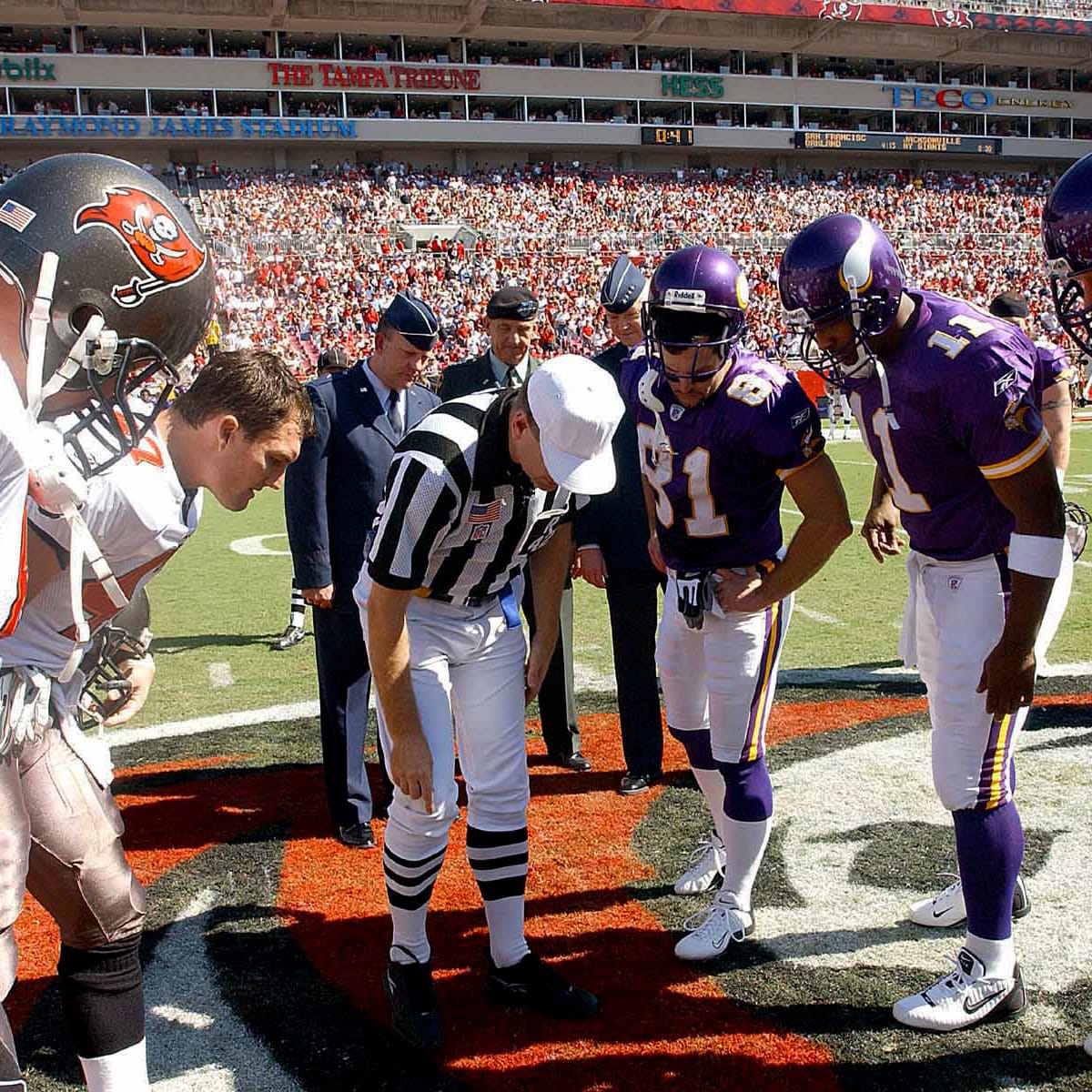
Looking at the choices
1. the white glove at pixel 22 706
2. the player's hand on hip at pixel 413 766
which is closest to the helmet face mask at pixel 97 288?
the white glove at pixel 22 706

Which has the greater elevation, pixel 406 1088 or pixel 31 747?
pixel 31 747

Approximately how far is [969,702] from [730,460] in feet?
3.42

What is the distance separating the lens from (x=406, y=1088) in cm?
278

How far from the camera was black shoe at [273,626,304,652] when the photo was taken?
7.76 meters

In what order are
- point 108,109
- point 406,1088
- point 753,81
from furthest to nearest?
point 753,81 < point 108,109 < point 406,1088

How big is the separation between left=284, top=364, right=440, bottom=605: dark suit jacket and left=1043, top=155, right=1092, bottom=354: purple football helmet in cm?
266

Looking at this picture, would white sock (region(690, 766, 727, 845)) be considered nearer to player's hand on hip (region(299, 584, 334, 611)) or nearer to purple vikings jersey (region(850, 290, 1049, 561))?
purple vikings jersey (region(850, 290, 1049, 561))

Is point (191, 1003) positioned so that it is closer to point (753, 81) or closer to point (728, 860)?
point (728, 860)

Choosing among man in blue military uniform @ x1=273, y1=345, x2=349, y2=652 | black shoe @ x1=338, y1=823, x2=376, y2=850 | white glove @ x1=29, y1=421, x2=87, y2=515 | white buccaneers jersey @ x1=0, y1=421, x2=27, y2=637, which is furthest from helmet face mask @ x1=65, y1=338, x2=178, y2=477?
man in blue military uniform @ x1=273, y1=345, x2=349, y2=652

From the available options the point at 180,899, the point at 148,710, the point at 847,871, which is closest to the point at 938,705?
the point at 847,871

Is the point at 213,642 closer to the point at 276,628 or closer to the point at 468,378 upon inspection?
the point at 276,628

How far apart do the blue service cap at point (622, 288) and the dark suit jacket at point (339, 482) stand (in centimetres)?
115

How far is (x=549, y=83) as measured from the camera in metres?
47.7

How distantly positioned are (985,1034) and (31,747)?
2.46 meters
